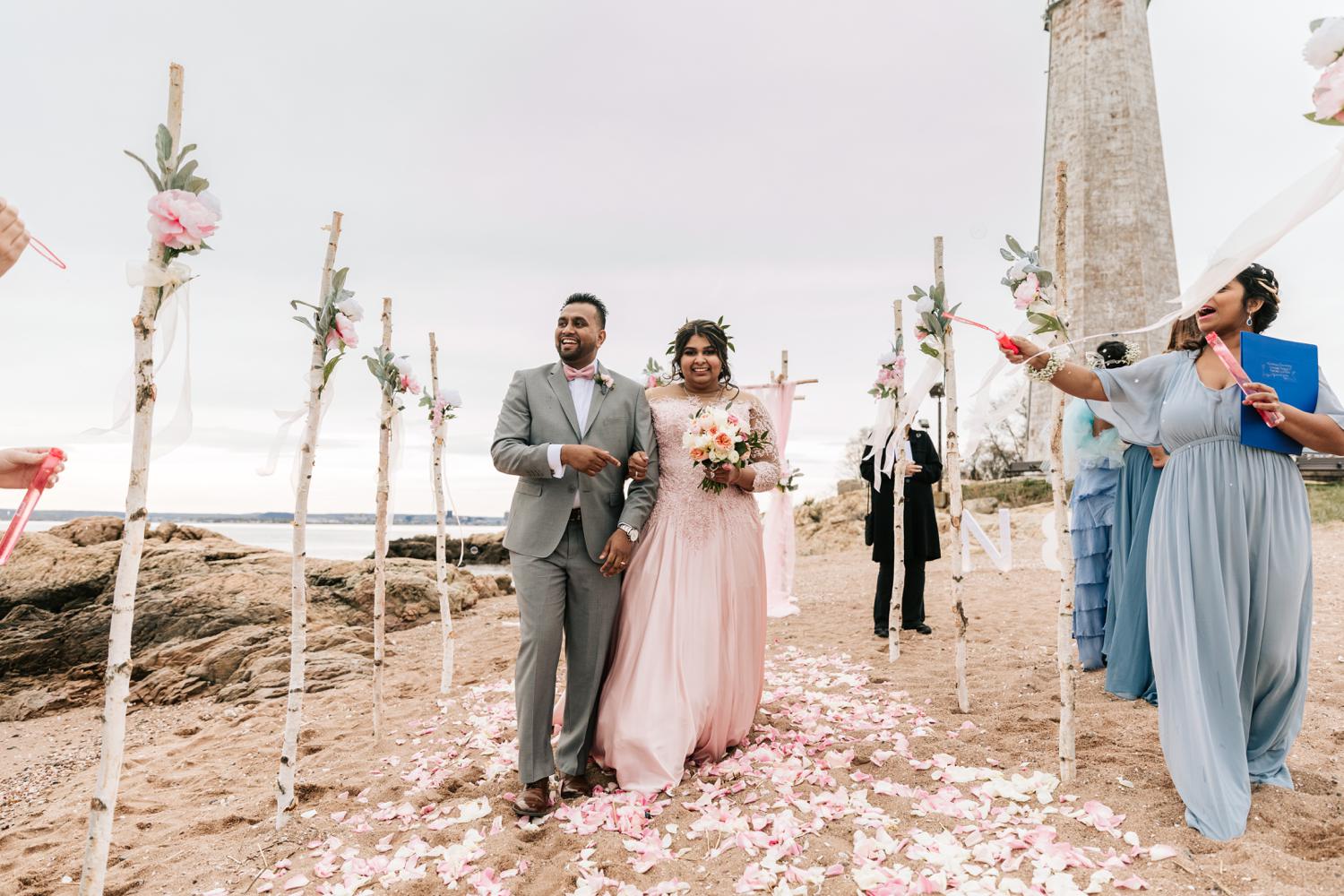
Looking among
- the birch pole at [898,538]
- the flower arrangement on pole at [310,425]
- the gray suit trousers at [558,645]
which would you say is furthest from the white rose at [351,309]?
the birch pole at [898,538]

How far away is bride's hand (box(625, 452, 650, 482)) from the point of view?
3873 mm

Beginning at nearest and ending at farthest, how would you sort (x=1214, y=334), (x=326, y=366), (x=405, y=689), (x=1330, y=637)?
(x=1214, y=334)
(x=326, y=366)
(x=1330, y=637)
(x=405, y=689)

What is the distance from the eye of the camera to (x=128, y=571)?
8.27ft

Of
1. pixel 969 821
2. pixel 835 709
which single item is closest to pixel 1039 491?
pixel 835 709

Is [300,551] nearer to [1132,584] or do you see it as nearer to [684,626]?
[684,626]

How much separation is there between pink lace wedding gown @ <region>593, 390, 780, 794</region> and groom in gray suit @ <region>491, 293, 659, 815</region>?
171mm

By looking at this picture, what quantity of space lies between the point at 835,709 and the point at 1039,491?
1497 cm

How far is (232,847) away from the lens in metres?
3.44

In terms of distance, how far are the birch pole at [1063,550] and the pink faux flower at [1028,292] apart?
A: 117 millimetres

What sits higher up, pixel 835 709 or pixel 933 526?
pixel 933 526

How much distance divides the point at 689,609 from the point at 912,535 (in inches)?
162

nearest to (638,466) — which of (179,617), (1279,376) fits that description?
(1279,376)

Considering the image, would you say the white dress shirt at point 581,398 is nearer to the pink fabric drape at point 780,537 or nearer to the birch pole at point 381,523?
the birch pole at point 381,523

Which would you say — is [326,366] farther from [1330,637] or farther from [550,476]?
[1330,637]
